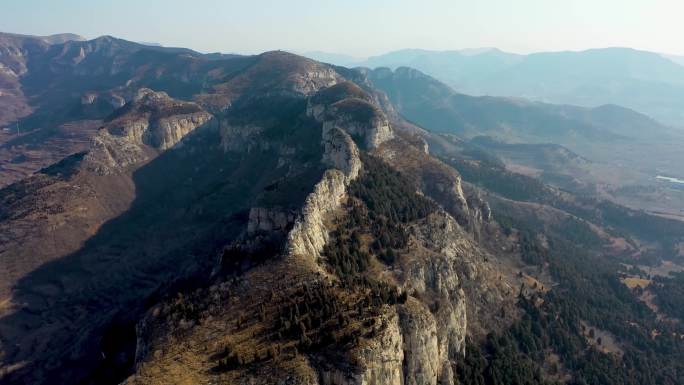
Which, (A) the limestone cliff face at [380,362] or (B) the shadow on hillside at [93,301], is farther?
(B) the shadow on hillside at [93,301]

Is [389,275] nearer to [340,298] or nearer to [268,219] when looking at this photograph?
[268,219]

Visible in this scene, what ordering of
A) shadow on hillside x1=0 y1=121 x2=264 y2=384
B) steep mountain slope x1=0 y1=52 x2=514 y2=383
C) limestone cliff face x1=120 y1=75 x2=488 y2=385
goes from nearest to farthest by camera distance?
limestone cliff face x1=120 y1=75 x2=488 y2=385 → steep mountain slope x1=0 y1=52 x2=514 y2=383 → shadow on hillside x1=0 y1=121 x2=264 y2=384

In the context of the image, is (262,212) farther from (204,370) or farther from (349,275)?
(204,370)

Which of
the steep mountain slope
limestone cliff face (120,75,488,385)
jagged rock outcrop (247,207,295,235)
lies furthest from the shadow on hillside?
limestone cliff face (120,75,488,385)

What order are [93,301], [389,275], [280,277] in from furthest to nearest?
[93,301] → [389,275] → [280,277]

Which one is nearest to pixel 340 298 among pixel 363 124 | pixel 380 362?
pixel 380 362

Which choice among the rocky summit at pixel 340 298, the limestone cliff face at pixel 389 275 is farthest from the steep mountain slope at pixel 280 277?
the rocky summit at pixel 340 298

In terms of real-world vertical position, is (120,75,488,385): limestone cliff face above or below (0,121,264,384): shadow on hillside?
above

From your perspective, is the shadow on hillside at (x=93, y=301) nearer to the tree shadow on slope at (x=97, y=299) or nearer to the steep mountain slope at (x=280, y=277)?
the tree shadow on slope at (x=97, y=299)

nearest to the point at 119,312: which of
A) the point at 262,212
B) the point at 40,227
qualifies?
the point at 262,212

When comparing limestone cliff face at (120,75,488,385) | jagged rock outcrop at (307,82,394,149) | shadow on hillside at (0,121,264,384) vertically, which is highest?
jagged rock outcrop at (307,82,394,149)

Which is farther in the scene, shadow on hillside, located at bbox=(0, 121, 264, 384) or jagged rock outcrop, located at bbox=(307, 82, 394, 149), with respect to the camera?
jagged rock outcrop, located at bbox=(307, 82, 394, 149)

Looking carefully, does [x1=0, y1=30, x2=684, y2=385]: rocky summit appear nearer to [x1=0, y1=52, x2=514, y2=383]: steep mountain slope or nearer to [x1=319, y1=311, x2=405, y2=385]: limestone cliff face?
[x1=319, y1=311, x2=405, y2=385]: limestone cliff face
